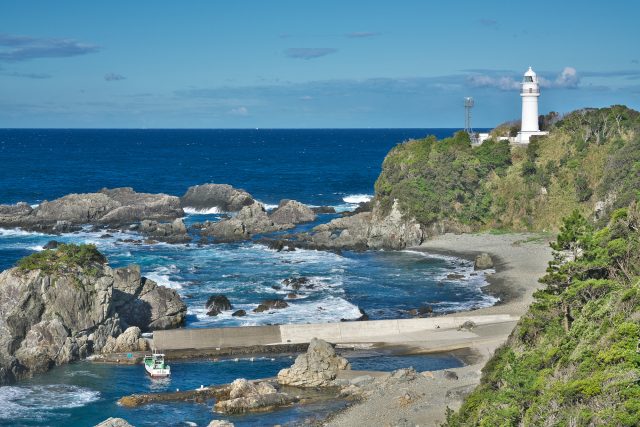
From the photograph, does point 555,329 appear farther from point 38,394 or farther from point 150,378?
point 38,394

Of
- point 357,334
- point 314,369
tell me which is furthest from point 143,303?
point 314,369

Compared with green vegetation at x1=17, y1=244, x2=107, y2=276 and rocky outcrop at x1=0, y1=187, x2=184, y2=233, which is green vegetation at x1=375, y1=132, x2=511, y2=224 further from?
green vegetation at x1=17, y1=244, x2=107, y2=276

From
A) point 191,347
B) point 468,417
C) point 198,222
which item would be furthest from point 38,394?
point 198,222

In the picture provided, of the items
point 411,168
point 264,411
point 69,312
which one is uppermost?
point 411,168

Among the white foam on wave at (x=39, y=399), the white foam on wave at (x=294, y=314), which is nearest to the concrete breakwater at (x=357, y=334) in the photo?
the white foam on wave at (x=294, y=314)

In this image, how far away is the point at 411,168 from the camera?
94.4 m

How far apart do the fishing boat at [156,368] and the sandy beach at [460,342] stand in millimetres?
9477

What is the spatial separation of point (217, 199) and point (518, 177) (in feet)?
126

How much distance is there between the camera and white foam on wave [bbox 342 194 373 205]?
390ft

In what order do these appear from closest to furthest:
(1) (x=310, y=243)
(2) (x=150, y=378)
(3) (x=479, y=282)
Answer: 1. (2) (x=150, y=378)
2. (3) (x=479, y=282)
3. (1) (x=310, y=243)

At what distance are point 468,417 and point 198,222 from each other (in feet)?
229

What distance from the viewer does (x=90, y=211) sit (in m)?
100

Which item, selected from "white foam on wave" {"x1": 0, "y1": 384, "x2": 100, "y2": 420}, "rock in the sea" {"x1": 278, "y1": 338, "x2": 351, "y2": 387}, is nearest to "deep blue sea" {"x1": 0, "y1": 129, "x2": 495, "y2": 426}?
"white foam on wave" {"x1": 0, "y1": 384, "x2": 100, "y2": 420}

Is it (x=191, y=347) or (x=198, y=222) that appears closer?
(x=191, y=347)
